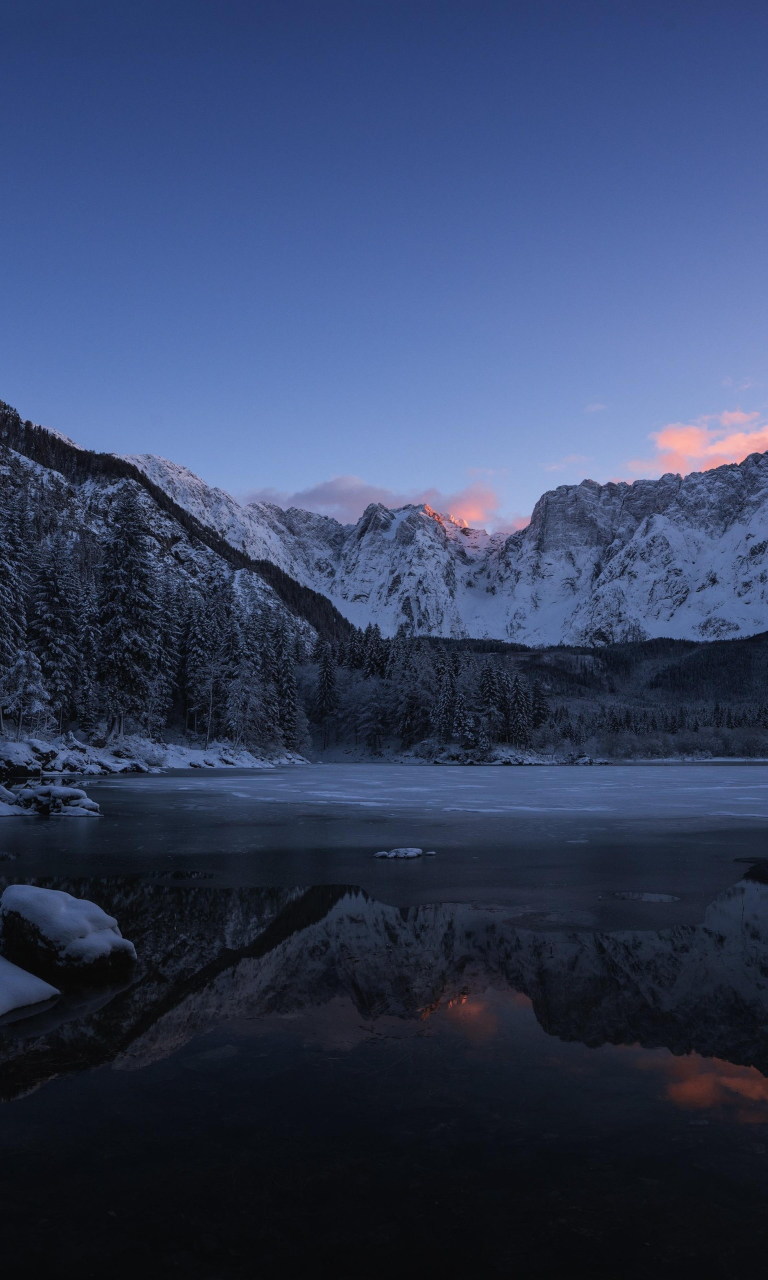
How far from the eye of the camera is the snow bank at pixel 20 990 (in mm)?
6711

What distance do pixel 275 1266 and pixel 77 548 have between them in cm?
15995

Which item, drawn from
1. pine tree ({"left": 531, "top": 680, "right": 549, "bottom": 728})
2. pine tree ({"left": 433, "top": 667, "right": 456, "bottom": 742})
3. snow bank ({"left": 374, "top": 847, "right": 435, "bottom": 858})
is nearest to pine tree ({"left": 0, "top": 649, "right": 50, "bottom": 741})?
snow bank ({"left": 374, "top": 847, "right": 435, "bottom": 858})

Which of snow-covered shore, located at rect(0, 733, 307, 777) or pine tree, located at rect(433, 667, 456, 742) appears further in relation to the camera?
pine tree, located at rect(433, 667, 456, 742)

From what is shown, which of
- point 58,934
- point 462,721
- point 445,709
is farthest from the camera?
point 445,709

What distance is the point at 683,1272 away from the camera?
3.23 meters


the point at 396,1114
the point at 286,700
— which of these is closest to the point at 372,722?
the point at 286,700

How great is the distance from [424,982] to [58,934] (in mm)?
3886

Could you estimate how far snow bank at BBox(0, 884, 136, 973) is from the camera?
7.55m

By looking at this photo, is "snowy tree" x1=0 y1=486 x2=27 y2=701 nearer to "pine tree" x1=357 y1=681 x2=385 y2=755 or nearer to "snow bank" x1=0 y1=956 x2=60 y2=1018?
"snow bank" x1=0 y1=956 x2=60 y2=1018

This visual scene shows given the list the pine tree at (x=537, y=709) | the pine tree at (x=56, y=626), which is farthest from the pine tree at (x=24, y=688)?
the pine tree at (x=537, y=709)

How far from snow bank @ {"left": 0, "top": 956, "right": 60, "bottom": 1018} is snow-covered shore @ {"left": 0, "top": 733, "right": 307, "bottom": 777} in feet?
105

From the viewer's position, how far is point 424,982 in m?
7.24

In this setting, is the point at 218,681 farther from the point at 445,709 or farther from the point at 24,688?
the point at 445,709

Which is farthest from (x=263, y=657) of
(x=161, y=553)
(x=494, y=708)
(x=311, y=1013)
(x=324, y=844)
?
(x=161, y=553)
